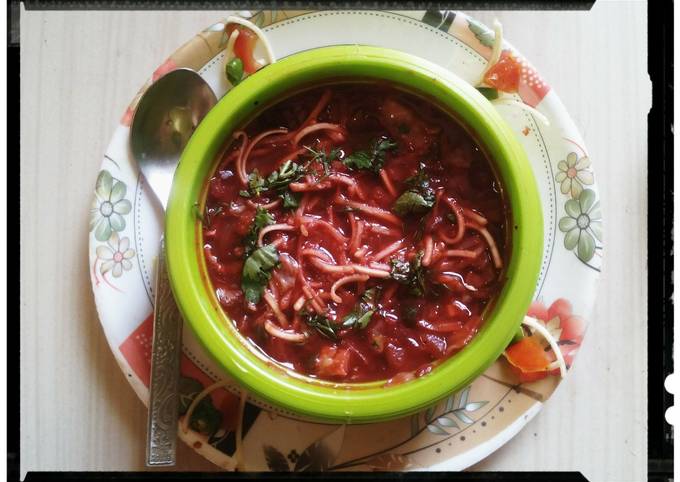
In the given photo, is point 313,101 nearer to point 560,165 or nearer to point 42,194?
point 560,165

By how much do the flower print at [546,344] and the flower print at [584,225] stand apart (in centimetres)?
21

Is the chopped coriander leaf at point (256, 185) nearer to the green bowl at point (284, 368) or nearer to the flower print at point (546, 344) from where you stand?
the green bowl at point (284, 368)

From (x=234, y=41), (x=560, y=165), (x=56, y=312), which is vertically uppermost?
(x=234, y=41)

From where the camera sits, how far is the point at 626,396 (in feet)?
8.30

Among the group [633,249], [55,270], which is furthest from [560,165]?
[55,270]

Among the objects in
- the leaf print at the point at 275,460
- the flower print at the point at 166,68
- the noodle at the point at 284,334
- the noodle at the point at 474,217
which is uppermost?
the flower print at the point at 166,68

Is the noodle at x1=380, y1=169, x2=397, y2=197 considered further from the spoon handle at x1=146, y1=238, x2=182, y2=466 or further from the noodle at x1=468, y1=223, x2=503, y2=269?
the spoon handle at x1=146, y1=238, x2=182, y2=466

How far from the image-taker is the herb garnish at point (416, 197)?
214 cm

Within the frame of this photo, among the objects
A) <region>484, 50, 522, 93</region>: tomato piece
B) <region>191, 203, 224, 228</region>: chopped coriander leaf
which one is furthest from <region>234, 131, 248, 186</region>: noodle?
<region>484, 50, 522, 93</region>: tomato piece

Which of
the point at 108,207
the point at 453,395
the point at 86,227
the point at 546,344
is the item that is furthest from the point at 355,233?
the point at 86,227

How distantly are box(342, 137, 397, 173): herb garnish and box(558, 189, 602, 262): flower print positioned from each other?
2.25ft

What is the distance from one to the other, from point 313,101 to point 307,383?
904 mm

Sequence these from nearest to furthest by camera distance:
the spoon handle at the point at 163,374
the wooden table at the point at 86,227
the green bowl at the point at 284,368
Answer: the green bowl at the point at 284,368 → the spoon handle at the point at 163,374 → the wooden table at the point at 86,227

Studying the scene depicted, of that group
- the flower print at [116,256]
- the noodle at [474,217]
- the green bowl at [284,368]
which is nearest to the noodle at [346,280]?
the green bowl at [284,368]
